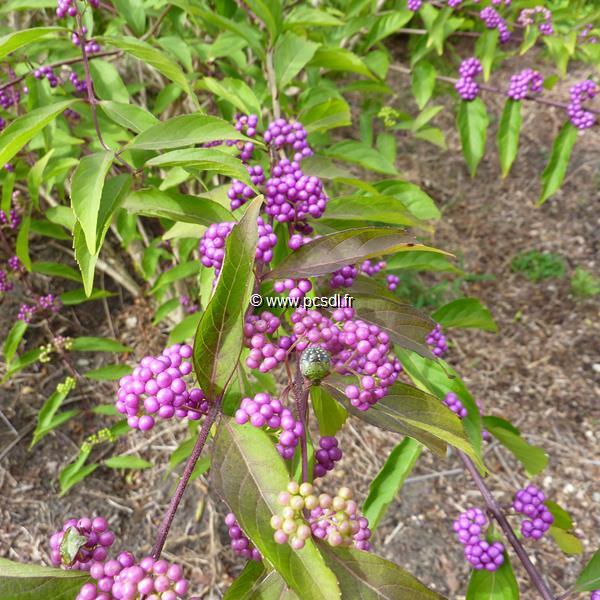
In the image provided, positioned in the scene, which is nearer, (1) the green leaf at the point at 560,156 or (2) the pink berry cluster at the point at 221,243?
(2) the pink berry cluster at the point at 221,243

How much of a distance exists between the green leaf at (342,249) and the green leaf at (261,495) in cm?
Result: 33

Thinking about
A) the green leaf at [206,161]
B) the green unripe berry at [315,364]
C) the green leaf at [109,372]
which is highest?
the green leaf at [206,161]

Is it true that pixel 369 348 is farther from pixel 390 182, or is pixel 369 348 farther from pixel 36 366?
pixel 36 366

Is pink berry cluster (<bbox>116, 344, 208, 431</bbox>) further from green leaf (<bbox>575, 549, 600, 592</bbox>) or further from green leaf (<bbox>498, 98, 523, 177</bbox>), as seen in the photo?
green leaf (<bbox>498, 98, 523, 177</bbox>)

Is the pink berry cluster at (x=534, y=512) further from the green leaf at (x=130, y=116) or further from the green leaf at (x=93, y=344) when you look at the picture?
the green leaf at (x=93, y=344)

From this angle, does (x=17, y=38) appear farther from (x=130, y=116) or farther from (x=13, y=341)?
(x=13, y=341)

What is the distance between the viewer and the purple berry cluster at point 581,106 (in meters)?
2.72

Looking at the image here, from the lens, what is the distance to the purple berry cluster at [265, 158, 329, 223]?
131cm

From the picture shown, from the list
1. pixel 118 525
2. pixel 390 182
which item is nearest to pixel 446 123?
pixel 390 182

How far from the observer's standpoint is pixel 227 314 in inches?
37.8

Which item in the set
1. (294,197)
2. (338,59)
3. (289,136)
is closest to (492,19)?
(338,59)

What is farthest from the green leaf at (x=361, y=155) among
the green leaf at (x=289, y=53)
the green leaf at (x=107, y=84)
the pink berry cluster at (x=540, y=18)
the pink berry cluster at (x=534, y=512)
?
the pink berry cluster at (x=540, y=18)

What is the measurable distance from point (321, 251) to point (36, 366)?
3.02 metres

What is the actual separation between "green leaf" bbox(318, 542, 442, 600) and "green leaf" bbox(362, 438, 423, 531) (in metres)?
0.85
